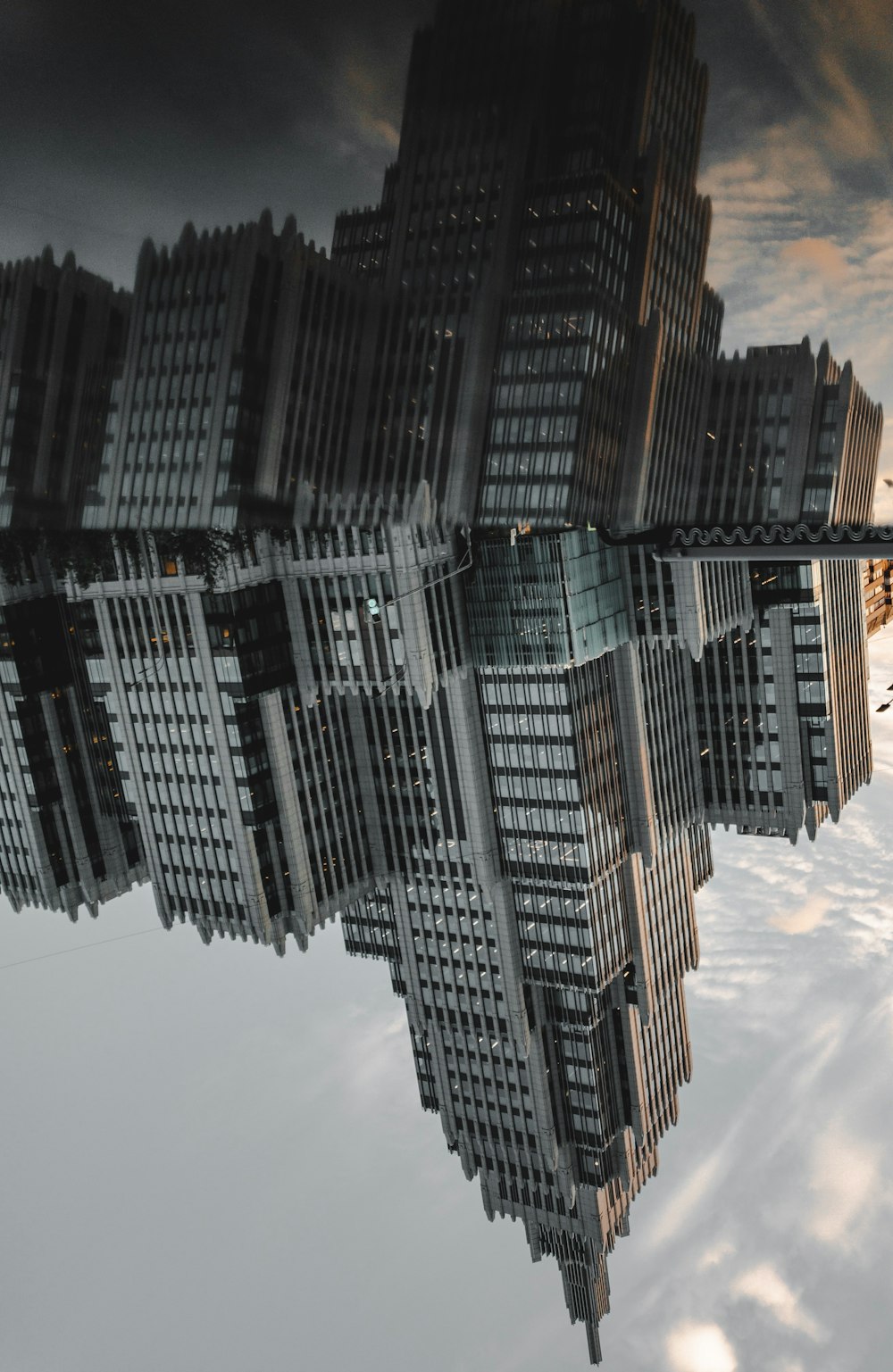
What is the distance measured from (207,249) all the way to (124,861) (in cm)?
2439

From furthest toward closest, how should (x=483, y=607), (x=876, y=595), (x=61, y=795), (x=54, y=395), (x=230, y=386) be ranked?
(x=876, y=595) < (x=483, y=607) < (x=61, y=795) < (x=230, y=386) < (x=54, y=395)

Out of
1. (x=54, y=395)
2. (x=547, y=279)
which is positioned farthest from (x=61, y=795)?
(x=54, y=395)

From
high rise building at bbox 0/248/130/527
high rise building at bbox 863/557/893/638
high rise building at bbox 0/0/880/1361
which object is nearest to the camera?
high rise building at bbox 0/248/130/527

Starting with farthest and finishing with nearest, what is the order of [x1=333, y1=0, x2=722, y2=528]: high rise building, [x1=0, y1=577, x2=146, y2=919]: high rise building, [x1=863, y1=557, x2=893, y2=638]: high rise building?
[x1=863, y1=557, x2=893, y2=638]: high rise building, [x1=0, y1=577, x2=146, y2=919]: high rise building, [x1=333, y1=0, x2=722, y2=528]: high rise building

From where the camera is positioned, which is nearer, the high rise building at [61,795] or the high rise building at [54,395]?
the high rise building at [54,395]

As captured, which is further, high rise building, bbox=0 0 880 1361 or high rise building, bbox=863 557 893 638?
high rise building, bbox=863 557 893 638

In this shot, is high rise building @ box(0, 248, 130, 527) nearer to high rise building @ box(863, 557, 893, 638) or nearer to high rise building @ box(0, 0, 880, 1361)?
high rise building @ box(0, 0, 880, 1361)

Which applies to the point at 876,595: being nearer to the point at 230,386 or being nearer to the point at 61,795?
the point at 61,795

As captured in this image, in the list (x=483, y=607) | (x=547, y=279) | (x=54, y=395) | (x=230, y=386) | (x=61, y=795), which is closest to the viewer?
(x=54, y=395)

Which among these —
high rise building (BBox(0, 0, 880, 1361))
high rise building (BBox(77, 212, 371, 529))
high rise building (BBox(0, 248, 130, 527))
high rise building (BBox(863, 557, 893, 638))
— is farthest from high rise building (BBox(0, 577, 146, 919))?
high rise building (BBox(863, 557, 893, 638))

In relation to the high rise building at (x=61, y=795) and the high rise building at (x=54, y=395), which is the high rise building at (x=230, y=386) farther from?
the high rise building at (x=61, y=795)

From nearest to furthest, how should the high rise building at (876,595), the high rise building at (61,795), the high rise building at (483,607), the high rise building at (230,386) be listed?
the high rise building at (230,386)
the high rise building at (483,607)
the high rise building at (61,795)
the high rise building at (876,595)

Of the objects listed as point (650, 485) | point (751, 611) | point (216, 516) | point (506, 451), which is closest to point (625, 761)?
point (751, 611)

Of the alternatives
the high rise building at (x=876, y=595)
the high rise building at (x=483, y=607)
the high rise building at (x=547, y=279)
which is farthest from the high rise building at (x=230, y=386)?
the high rise building at (x=876, y=595)
